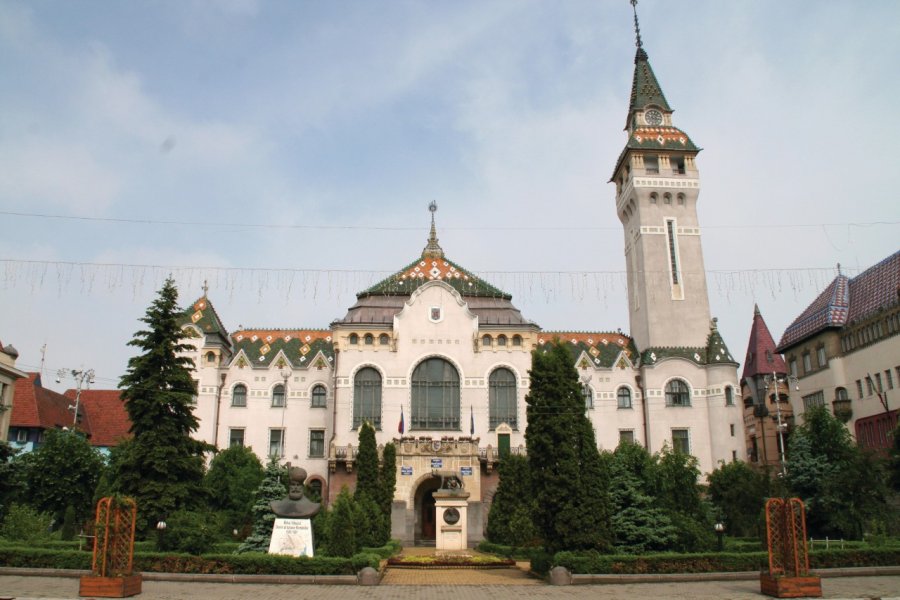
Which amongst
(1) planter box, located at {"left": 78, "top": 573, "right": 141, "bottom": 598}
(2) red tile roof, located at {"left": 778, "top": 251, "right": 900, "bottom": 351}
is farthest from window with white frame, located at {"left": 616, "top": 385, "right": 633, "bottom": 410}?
(1) planter box, located at {"left": 78, "top": 573, "right": 141, "bottom": 598}

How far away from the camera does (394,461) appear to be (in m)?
40.6

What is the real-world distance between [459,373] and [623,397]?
449 inches

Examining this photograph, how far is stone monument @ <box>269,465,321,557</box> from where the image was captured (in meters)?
23.1

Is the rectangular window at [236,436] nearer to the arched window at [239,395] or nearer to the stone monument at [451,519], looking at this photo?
the arched window at [239,395]

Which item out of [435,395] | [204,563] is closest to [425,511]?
[435,395]

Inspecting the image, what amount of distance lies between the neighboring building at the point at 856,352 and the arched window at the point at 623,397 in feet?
41.3

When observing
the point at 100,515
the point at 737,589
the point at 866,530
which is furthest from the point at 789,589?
the point at 866,530

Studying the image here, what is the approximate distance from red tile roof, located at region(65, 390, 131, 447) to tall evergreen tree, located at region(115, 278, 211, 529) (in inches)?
1034

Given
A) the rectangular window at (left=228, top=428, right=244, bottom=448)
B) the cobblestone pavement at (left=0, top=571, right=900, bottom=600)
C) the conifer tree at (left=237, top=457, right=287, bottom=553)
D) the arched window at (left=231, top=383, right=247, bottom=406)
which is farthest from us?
the arched window at (left=231, top=383, right=247, bottom=406)

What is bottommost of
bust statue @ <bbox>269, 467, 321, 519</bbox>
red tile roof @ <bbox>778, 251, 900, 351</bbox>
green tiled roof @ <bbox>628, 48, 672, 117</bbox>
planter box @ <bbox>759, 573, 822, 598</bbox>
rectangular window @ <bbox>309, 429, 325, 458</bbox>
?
→ planter box @ <bbox>759, 573, 822, 598</bbox>

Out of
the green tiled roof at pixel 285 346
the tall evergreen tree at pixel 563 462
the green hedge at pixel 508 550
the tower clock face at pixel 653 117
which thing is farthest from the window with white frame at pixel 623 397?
the tall evergreen tree at pixel 563 462

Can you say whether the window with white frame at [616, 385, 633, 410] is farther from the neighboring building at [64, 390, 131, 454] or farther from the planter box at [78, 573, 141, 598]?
the planter box at [78, 573, 141, 598]

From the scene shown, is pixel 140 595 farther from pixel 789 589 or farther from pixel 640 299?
pixel 640 299

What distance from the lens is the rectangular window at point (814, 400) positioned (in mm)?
51094
